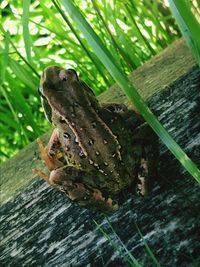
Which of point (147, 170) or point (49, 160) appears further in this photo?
point (49, 160)

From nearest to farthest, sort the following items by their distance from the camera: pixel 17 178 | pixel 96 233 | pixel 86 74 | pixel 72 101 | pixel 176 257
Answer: pixel 176 257, pixel 96 233, pixel 72 101, pixel 17 178, pixel 86 74

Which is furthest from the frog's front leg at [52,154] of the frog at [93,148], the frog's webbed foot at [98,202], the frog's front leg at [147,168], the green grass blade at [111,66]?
the green grass blade at [111,66]

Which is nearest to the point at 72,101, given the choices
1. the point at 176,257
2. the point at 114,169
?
the point at 114,169

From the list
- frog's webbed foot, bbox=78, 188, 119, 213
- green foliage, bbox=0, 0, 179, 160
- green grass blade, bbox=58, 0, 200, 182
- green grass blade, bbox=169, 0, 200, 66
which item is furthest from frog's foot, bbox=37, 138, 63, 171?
green grass blade, bbox=169, 0, 200, 66

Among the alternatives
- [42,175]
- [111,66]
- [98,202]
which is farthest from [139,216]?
[111,66]

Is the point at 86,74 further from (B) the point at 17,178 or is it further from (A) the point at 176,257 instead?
(A) the point at 176,257

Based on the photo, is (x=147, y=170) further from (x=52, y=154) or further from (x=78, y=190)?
(x=52, y=154)
